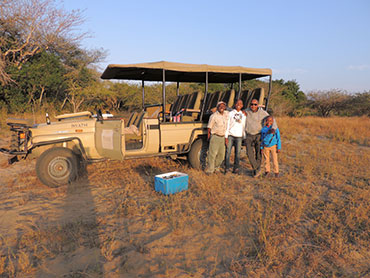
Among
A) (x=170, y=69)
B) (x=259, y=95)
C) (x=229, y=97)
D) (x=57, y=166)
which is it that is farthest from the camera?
(x=229, y=97)

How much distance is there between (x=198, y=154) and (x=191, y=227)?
3288 millimetres

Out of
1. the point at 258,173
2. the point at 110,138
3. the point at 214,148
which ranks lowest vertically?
the point at 258,173

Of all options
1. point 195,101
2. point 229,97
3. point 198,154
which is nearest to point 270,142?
point 198,154

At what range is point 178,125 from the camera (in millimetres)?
6285

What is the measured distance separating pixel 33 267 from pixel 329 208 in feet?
13.7

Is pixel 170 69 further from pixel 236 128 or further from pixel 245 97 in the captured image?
pixel 245 97

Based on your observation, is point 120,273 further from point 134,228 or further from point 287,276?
point 287,276

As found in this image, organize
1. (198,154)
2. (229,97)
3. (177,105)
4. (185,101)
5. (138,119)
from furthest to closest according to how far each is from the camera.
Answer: (177,105) → (185,101) → (229,97) → (198,154) → (138,119)

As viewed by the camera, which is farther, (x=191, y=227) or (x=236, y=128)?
(x=236, y=128)

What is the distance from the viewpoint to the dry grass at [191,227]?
8.97ft

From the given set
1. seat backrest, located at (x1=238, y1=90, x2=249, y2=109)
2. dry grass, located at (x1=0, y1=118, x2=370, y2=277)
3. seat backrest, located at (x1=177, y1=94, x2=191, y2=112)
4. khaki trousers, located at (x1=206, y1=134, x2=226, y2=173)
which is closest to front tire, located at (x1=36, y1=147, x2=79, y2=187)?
dry grass, located at (x1=0, y1=118, x2=370, y2=277)

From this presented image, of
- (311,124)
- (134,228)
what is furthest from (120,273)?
(311,124)

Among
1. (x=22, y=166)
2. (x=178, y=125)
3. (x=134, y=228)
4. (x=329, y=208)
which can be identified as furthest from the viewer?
(x=22, y=166)

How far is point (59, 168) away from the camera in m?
5.32
